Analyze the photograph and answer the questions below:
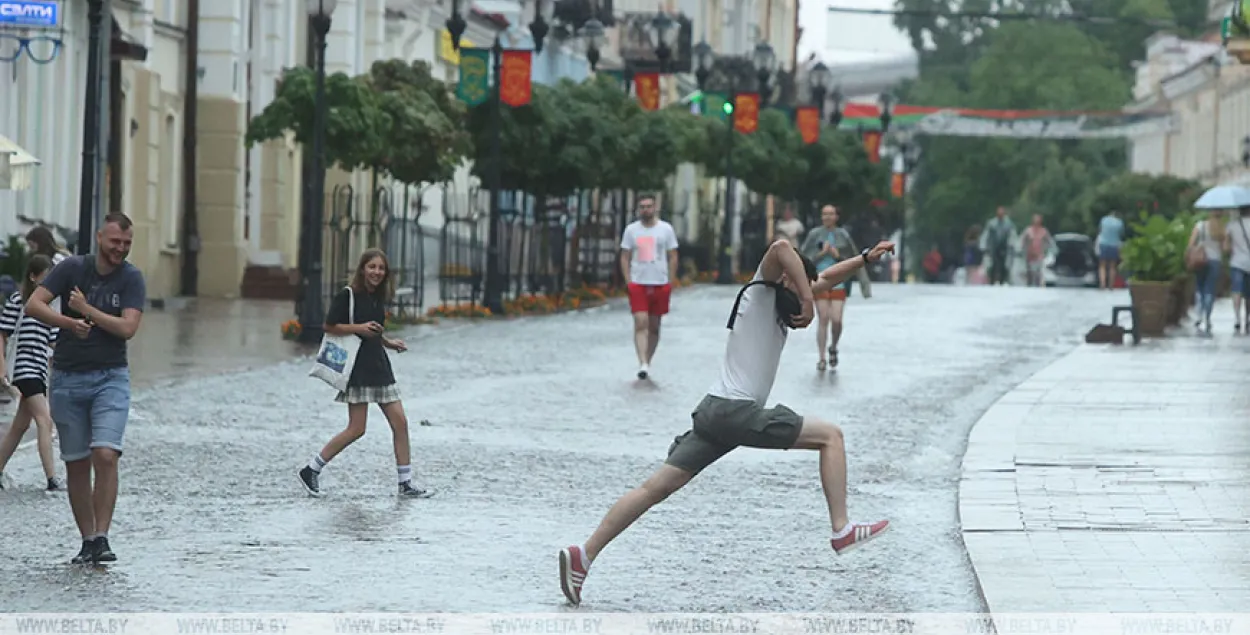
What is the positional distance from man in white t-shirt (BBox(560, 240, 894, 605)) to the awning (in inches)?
504

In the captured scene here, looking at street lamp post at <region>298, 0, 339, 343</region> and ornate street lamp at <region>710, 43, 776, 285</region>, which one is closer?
street lamp post at <region>298, 0, 339, 343</region>

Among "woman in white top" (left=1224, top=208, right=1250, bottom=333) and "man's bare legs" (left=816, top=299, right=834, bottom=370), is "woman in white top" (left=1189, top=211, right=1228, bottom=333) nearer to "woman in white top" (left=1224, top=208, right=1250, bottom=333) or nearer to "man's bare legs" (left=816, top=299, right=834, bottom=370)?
"woman in white top" (left=1224, top=208, right=1250, bottom=333)

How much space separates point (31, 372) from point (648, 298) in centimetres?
1032

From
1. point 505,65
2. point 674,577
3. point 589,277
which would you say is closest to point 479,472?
point 674,577

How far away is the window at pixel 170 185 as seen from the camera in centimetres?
3950

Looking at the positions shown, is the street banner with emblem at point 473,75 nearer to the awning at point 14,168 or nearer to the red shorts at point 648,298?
the red shorts at point 648,298

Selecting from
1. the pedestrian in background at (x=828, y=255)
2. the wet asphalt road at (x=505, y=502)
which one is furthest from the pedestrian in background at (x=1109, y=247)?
the pedestrian in background at (x=828, y=255)

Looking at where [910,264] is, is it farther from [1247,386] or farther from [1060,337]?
[1247,386]

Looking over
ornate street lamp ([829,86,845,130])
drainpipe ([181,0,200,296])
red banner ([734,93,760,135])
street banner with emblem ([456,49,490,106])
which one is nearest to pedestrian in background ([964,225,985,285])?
ornate street lamp ([829,86,845,130])

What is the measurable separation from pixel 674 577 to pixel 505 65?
25.8 m

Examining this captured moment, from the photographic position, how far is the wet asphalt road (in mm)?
10844

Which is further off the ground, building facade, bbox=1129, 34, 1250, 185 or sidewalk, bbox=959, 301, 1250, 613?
building facade, bbox=1129, 34, 1250, 185

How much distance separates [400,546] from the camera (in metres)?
12.2

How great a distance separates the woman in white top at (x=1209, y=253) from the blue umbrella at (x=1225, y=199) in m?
0.21
